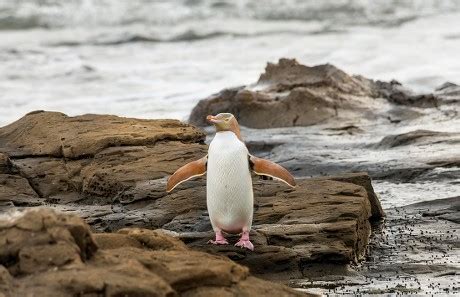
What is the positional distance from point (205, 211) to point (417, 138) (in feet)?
13.5

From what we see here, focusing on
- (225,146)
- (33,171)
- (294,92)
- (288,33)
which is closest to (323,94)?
(294,92)

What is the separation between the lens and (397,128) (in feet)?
43.7

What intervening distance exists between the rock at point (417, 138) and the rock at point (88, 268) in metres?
6.13

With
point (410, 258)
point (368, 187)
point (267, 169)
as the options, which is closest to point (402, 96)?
point (368, 187)

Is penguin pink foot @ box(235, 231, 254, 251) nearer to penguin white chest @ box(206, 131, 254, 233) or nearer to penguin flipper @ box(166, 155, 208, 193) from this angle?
penguin white chest @ box(206, 131, 254, 233)

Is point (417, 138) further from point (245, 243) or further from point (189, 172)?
point (245, 243)

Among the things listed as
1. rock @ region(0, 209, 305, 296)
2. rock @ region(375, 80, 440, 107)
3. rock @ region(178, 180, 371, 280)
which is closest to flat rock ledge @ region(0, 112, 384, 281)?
rock @ region(178, 180, 371, 280)

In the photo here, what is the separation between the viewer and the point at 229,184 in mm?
7734

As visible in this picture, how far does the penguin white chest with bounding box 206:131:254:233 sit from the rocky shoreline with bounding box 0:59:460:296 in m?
0.16

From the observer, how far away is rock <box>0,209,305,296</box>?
5266 mm

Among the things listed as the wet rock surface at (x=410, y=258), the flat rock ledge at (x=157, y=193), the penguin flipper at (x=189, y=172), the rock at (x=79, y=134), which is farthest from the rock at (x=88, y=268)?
the rock at (x=79, y=134)

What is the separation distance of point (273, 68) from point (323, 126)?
5.91 ft

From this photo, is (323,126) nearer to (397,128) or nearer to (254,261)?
(397,128)

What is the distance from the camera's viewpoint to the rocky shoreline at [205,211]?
5.62 meters
